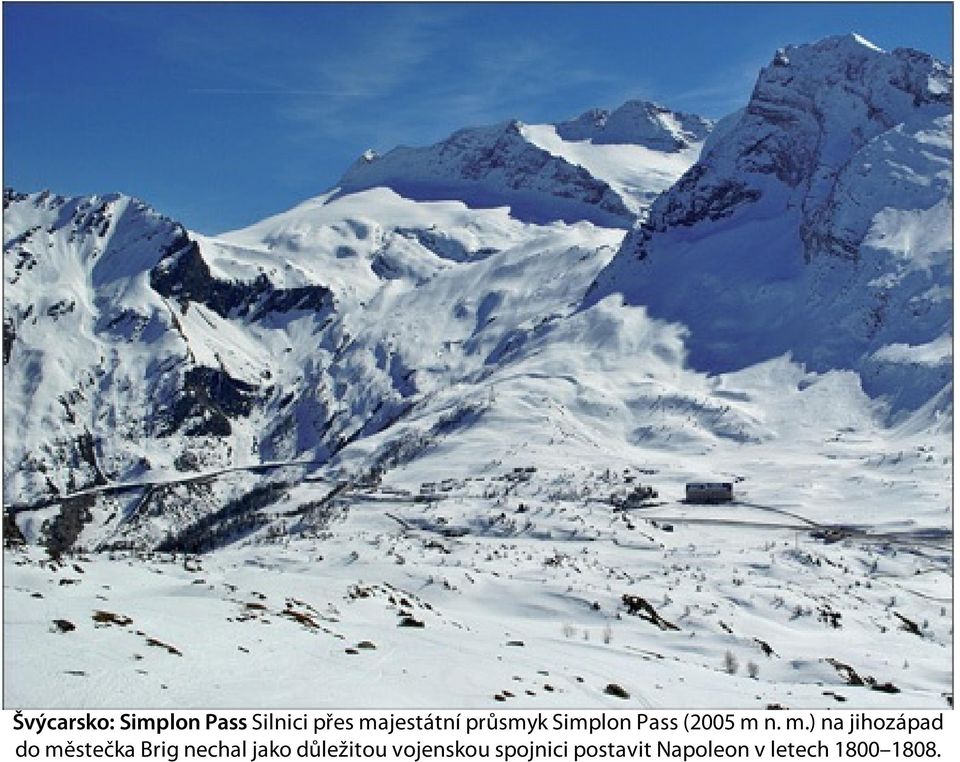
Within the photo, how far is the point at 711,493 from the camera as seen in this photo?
146 m

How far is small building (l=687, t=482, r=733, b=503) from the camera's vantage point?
145750 millimetres

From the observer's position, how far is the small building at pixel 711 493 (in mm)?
145750

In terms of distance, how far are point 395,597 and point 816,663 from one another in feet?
52.2

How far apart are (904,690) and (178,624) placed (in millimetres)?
23113

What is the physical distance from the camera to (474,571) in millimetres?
55562

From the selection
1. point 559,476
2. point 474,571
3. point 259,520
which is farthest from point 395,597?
point 259,520

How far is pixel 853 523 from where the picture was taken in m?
131

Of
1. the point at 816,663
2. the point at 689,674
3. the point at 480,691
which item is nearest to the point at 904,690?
the point at 816,663

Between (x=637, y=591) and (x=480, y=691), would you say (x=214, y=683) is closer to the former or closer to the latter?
(x=480, y=691)

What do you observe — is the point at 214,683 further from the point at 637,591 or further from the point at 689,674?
the point at 637,591

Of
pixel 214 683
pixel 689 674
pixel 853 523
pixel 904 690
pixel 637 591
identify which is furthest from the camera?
pixel 853 523

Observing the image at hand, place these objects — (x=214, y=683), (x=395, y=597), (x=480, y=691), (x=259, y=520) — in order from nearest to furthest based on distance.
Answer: (x=214, y=683)
(x=480, y=691)
(x=395, y=597)
(x=259, y=520)
